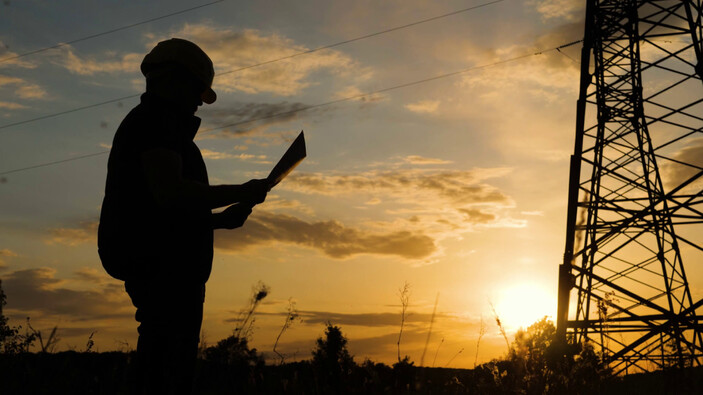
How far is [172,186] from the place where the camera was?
9.80 ft

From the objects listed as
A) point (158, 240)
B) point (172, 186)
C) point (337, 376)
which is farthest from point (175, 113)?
point (337, 376)

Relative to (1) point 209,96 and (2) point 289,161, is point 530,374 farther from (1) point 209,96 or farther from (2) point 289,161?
(1) point 209,96

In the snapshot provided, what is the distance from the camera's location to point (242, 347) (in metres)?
5.66

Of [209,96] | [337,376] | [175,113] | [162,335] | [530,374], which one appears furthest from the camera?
[530,374]

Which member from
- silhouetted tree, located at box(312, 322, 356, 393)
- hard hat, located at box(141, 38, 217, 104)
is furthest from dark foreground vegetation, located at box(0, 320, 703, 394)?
hard hat, located at box(141, 38, 217, 104)

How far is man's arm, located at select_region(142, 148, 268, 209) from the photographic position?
9.77 ft

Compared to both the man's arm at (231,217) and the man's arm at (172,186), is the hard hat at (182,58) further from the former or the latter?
the man's arm at (231,217)

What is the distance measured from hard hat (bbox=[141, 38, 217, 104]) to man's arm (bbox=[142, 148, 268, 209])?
560mm

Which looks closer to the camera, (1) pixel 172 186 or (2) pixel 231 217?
(1) pixel 172 186

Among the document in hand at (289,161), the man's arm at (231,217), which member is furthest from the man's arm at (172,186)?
the man's arm at (231,217)

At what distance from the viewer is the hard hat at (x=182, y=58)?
11.0 ft

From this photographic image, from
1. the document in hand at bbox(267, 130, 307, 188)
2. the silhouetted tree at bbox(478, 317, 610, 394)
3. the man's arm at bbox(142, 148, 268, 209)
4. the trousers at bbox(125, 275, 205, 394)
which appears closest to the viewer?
the man's arm at bbox(142, 148, 268, 209)

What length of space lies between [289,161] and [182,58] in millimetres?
759

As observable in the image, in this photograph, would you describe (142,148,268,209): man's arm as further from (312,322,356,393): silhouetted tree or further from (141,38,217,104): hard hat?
(312,322,356,393): silhouetted tree
